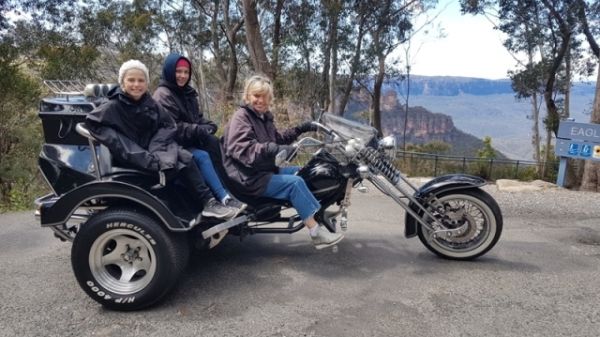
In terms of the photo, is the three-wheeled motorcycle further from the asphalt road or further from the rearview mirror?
the asphalt road

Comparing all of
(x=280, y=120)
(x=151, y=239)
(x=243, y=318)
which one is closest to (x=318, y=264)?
(x=243, y=318)

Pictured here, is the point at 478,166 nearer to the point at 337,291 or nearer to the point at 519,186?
the point at 519,186

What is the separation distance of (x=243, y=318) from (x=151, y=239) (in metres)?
0.85

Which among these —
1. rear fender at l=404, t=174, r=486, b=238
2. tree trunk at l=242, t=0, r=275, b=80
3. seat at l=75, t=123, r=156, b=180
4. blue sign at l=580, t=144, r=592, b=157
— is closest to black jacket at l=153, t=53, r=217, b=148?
seat at l=75, t=123, r=156, b=180

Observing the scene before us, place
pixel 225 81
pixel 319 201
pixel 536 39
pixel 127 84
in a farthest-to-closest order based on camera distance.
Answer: pixel 225 81, pixel 536 39, pixel 319 201, pixel 127 84

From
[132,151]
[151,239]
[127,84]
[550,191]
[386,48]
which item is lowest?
[550,191]

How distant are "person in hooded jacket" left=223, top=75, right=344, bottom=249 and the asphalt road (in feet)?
1.73

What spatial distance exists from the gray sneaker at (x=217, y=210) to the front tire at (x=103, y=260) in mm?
348

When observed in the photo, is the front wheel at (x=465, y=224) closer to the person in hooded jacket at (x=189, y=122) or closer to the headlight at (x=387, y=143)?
the headlight at (x=387, y=143)

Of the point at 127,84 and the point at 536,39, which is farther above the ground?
the point at 536,39

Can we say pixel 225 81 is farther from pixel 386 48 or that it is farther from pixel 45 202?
pixel 45 202

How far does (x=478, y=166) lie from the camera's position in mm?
18516

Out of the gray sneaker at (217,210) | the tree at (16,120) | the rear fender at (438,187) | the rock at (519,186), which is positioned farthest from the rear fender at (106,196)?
the tree at (16,120)

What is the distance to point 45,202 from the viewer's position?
349cm
